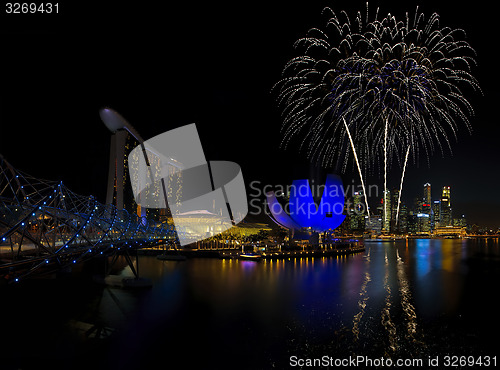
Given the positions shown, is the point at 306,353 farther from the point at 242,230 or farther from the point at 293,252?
the point at 242,230

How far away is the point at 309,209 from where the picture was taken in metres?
38.8

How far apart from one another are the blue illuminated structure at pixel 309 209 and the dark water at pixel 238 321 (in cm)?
2023

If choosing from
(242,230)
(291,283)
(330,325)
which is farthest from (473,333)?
(242,230)

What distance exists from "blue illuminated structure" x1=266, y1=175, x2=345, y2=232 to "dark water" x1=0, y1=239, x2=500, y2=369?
20.2 meters

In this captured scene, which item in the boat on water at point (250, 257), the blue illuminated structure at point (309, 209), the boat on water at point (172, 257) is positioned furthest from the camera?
the blue illuminated structure at point (309, 209)

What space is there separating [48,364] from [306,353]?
5.46m

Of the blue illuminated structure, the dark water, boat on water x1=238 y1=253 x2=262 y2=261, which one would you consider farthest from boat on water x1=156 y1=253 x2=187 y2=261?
the blue illuminated structure

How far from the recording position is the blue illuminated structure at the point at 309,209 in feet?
126

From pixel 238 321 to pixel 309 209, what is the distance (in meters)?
28.8

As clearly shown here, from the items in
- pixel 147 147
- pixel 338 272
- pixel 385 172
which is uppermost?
pixel 147 147

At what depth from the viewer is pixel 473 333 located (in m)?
9.94

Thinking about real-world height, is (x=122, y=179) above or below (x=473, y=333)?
above

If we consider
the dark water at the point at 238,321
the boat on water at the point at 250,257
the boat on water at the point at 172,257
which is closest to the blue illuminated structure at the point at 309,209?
the boat on water at the point at 250,257

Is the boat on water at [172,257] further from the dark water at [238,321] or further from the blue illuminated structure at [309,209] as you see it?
the blue illuminated structure at [309,209]
